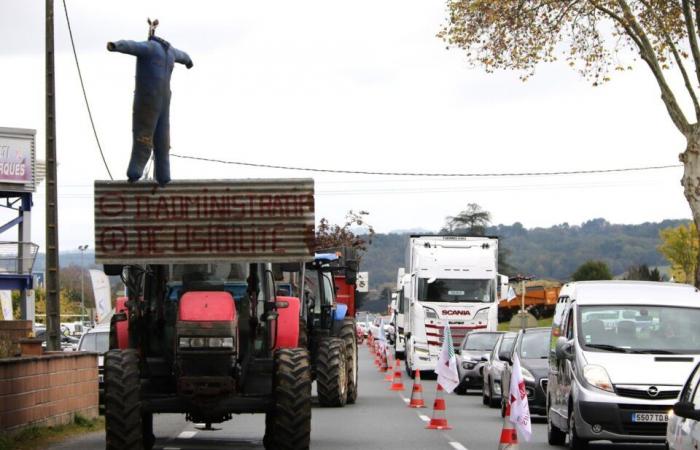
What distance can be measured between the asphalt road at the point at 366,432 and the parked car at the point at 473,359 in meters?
4.41

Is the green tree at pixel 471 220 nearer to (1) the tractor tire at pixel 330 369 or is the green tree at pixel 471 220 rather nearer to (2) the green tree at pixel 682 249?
(2) the green tree at pixel 682 249

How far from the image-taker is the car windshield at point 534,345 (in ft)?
78.2

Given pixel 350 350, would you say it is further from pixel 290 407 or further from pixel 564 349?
pixel 290 407

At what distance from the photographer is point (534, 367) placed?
23.1 m

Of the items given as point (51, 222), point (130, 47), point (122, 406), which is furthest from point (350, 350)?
point (130, 47)

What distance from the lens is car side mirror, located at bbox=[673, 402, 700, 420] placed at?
988cm

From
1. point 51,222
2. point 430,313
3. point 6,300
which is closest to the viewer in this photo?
point 51,222

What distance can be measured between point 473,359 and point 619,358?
15.7 metres

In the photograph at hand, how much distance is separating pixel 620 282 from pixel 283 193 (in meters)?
5.12

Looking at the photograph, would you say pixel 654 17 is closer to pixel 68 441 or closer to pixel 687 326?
pixel 687 326

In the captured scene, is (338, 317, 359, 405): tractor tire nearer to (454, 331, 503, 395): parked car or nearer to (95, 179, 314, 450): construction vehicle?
(454, 331, 503, 395): parked car

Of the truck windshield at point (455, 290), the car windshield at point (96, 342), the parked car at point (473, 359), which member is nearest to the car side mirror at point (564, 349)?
the parked car at point (473, 359)

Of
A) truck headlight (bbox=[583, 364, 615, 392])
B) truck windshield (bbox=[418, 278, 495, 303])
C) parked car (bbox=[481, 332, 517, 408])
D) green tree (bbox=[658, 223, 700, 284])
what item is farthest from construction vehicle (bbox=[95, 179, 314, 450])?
green tree (bbox=[658, 223, 700, 284])

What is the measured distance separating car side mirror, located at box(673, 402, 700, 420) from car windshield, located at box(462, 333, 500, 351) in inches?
894
